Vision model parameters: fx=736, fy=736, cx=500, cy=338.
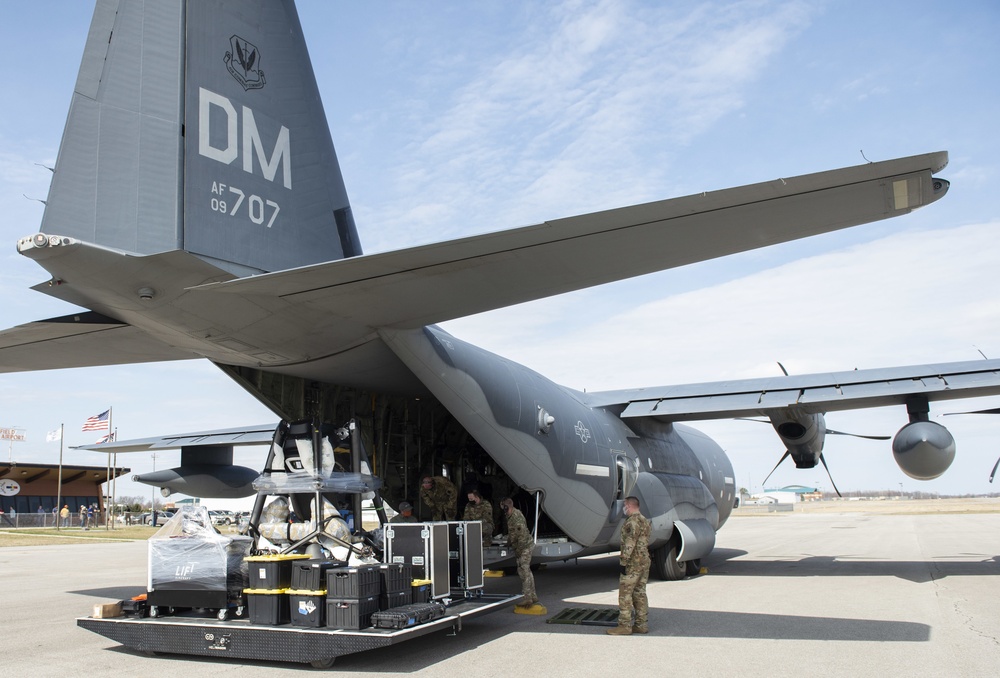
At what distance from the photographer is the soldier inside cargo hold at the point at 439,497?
10.2 meters

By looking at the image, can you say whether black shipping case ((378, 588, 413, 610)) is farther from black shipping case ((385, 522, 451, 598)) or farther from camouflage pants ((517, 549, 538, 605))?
camouflage pants ((517, 549, 538, 605))

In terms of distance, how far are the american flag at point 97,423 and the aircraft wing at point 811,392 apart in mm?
25592

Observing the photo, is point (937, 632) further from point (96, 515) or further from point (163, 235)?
point (96, 515)

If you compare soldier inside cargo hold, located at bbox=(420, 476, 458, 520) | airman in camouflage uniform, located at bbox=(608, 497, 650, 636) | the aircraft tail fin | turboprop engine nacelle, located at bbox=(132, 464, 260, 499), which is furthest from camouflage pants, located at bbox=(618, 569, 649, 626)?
turboprop engine nacelle, located at bbox=(132, 464, 260, 499)

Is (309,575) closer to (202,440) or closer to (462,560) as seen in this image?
(462,560)

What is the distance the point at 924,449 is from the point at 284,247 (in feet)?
33.8

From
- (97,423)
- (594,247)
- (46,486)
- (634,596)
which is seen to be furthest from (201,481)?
(46,486)

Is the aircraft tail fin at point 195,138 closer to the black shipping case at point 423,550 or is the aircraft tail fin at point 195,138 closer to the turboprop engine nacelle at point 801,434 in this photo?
the black shipping case at point 423,550

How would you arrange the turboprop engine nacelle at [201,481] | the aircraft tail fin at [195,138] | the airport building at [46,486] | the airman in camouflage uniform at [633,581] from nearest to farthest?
1. the aircraft tail fin at [195,138]
2. the airman in camouflage uniform at [633,581]
3. the turboprop engine nacelle at [201,481]
4. the airport building at [46,486]

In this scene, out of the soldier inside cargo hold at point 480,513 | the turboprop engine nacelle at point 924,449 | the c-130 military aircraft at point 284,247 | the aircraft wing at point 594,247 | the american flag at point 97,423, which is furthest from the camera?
the american flag at point 97,423

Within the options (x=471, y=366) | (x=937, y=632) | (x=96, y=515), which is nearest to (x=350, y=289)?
(x=471, y=366)

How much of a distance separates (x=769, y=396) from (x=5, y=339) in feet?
37.0

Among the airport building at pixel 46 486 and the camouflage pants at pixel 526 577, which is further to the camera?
the airport building at pixel 46 486

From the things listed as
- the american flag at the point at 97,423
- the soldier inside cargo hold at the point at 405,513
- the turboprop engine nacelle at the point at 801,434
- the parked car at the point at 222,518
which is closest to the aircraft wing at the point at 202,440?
the soldier inside cargo hold at the point at 405,513
